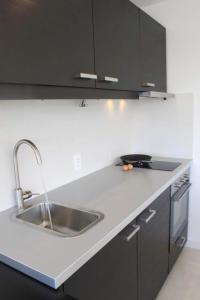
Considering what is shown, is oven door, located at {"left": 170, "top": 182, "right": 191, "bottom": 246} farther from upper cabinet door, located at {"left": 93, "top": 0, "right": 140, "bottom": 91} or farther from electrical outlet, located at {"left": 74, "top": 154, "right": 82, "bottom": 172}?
upper cabinet door, located at {"left": 93, "top": 0, "right": 140, "bottom": 91}

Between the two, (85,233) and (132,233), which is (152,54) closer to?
(132,233)

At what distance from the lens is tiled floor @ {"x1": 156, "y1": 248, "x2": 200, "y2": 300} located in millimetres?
2012

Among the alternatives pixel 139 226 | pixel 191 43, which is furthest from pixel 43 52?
pixel 191 43

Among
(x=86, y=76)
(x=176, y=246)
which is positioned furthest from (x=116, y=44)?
(x=176, y=246)

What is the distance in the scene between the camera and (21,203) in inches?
55.6

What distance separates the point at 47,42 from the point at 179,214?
1766 mm

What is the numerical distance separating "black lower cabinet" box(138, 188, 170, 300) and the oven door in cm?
12

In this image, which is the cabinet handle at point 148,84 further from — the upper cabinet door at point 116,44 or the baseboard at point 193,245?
the baseboard at point 193,245

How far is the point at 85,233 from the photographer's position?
1146 mm

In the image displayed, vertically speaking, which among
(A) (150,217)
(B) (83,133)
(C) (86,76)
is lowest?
(A) (150,217)

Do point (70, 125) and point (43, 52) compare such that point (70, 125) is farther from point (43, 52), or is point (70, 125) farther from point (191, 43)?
point (191, 43)

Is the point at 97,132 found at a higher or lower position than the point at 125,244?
higher

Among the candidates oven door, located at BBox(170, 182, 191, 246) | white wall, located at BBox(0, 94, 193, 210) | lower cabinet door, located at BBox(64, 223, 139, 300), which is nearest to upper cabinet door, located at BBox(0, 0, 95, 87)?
white wall, located at BBox(0, 94, 193, 210)

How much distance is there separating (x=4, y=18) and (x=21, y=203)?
35.2 inches
